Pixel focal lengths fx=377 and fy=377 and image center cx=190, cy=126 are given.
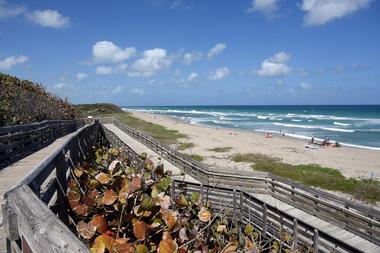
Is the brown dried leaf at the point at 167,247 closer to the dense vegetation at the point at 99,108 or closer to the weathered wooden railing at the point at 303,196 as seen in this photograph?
the weathered wooden railing at the point at 303,196

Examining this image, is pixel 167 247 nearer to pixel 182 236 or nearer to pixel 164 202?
pixel 182 236

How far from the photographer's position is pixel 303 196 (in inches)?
492

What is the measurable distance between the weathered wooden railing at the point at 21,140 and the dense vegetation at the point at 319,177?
48.5 ft

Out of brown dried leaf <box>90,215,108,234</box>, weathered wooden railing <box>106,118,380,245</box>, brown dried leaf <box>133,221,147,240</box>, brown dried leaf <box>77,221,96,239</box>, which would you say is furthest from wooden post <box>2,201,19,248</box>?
weathered wooden railing <box>106,118,380,245</box>

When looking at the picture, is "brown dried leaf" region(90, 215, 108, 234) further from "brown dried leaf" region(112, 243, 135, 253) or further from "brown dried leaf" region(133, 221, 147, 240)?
"brown dried leaf" region(112, 243, 135, 253)

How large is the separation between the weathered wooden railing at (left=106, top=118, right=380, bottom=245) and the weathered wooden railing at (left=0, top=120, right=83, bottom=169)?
6.32m

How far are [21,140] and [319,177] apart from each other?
17.4 meters

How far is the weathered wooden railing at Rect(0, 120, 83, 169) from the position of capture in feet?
37.0

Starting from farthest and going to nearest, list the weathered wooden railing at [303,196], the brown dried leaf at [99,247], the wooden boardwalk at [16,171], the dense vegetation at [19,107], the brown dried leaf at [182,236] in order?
the dense vegetation at [19,107]
the weathered wooden railing at [303,196]
the wooden boardwalk at [16,171]
the brown dried leaf at [182,236]
the brown dried leaf at [99,247]

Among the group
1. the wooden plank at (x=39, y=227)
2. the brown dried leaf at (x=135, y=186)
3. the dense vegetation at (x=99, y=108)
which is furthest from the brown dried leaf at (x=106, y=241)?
the dense vegetation at (x=99, y=108)

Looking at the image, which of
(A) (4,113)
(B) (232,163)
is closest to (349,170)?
(B) (232,163)

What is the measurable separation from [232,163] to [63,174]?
25.8m

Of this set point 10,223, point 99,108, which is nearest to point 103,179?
point 10,223

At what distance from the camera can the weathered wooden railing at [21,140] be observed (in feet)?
37.0
